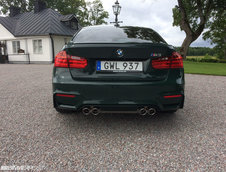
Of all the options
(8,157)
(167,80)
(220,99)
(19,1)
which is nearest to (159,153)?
(167,80)

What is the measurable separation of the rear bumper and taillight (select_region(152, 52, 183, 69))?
0.36 feet

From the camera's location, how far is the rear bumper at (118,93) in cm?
223

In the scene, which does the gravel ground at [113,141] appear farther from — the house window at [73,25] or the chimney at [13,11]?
the chimney at [13,11]

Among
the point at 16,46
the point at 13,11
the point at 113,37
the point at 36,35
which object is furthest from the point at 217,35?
the point at 113,37

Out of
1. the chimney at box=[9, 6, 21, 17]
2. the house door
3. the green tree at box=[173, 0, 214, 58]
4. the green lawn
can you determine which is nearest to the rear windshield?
Answer: the green lawn

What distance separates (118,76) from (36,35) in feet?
66.9

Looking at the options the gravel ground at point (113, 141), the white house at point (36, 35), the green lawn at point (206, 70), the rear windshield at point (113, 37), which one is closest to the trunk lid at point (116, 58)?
the rear windshield at point (113, 37)

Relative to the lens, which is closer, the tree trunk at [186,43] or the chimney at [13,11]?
the tree trunk at [186,43]

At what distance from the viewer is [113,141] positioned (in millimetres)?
2312

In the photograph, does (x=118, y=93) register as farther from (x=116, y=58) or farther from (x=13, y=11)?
(x=13, y=11)

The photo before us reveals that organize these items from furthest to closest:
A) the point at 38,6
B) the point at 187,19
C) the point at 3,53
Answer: the point at 38,6 → the point at 3,53 → the point at 187,19

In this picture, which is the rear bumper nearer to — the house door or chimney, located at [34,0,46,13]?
the house door

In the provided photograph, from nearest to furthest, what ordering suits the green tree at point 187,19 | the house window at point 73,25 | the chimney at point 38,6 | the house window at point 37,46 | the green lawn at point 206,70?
the green lawn at point 206,70 → the green tree at point 187,19 → the house window at point 37,46 → the chimney at point 38,6 → the house window at point 73,25

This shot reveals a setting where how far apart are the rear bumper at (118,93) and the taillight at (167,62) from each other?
11 centimetres
